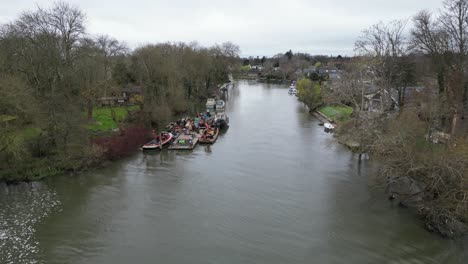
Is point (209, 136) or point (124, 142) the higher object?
point (124, 142)

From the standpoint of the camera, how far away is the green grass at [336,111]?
36.5 metres

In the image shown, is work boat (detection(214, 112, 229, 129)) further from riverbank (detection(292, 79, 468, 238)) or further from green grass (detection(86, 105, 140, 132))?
riverbank (detection(292, 79, 468, 238))

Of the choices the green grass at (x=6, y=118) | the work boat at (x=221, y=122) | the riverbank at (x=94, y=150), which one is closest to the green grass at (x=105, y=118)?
the riverbank at (x=94, y=150)

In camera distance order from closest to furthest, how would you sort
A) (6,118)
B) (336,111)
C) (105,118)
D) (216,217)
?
(216,217) → (6,118) → (105,118) → (336,111)

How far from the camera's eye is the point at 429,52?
2544 centimetres

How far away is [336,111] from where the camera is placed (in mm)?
40750

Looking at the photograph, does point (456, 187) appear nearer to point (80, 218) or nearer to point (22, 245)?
point (80, 218)

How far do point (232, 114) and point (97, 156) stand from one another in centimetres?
2407

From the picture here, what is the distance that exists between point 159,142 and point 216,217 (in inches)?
510

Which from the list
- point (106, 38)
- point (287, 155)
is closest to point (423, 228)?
point (287, 155)

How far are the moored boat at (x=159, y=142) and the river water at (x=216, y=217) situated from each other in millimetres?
2289

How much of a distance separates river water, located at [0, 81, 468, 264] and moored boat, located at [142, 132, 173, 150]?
2289 mm

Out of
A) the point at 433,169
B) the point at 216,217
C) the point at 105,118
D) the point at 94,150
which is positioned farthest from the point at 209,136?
the point at 433,169

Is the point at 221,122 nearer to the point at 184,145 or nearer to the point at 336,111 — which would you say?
→ the point at 184,145
